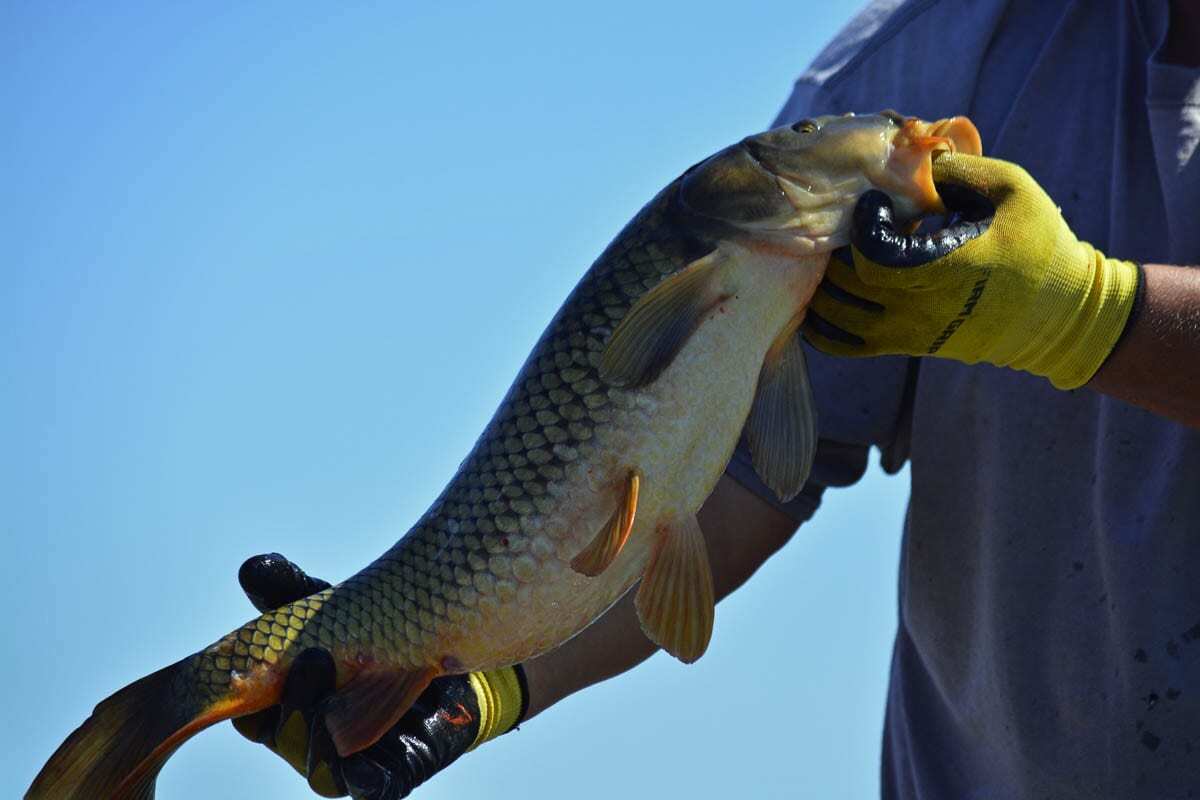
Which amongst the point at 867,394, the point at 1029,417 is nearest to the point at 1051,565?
the point at 1029,417

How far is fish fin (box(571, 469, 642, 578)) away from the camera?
3.21 metres

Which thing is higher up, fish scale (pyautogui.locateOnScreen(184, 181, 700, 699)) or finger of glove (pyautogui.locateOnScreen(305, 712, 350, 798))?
fish scale (pyautogui.locateOnScreen(184, 181, 700, 699))

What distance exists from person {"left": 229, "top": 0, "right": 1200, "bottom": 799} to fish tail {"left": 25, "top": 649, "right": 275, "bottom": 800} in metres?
0.15

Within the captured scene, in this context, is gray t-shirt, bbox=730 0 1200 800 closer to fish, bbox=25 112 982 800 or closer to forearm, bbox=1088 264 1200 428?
forearm, bbox=1088 264 1200 428

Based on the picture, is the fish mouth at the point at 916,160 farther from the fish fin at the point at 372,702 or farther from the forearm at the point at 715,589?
the fish fin at the point at 372,702

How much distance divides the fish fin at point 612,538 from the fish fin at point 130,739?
2.11 feet

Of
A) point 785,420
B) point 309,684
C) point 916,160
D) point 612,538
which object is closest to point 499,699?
point 309,684

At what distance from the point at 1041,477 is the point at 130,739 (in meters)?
1.71

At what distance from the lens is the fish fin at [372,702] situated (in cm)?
331

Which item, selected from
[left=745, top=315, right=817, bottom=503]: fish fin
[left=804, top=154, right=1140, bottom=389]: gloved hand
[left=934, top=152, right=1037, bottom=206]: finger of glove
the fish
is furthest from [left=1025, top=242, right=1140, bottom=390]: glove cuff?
[left=745, top=315, right=817, bottom=503]: fish fin

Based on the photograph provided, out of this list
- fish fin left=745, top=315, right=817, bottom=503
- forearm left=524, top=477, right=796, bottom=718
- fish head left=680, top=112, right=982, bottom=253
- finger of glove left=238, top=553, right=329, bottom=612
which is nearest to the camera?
fish head left=680, top=112, right=982, bottom=253

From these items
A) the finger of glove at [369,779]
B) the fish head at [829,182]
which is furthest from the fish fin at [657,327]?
the finger of glove at [369,779]

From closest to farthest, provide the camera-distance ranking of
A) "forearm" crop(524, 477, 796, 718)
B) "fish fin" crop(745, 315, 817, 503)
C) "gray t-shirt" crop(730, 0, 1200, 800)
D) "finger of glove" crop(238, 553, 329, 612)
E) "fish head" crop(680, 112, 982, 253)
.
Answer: "fish head" crop(680, 112, 982, 253) < "fish fin" crop(745, 315, 817, 503) < "gray t-shirt" crop(730, 0, 1200, 800) < "finger of glove" crop(238, 553, 329, 612) < "forearm" crop(524, 477, 796, 718)

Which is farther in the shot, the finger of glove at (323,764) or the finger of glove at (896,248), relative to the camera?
the finger of glove at (323,764)
